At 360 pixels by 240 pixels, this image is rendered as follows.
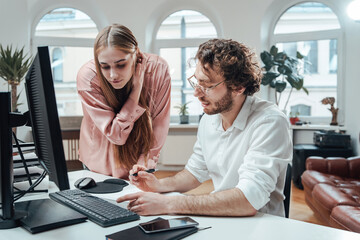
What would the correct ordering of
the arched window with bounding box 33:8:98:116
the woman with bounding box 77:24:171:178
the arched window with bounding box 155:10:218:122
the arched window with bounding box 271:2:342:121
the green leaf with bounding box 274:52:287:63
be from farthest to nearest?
the arched window with bounding box 155:10:218:122, the arched window with bounding box 33:8:98:116, the arched window with bounding box 271:2:342:121, the green leaf with bounding box 274:52:287:63, the woman with bounding box 77:24:171:178

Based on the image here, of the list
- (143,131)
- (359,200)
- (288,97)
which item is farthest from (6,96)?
(288,97)

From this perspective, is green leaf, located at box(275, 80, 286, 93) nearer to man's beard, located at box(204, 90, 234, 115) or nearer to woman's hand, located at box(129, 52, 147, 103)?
woman's hand, located at box(129, 52, 147, 103)

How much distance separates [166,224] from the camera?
38.9 inches

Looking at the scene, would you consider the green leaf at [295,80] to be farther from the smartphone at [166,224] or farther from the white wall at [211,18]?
the smartphone at [166,224]

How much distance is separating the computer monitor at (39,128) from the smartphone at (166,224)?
0.79 ft

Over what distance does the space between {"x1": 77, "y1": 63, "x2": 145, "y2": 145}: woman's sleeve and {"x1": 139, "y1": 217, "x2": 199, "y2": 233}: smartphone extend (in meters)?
0.75

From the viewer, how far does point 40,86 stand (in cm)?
90

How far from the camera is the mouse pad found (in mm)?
1432

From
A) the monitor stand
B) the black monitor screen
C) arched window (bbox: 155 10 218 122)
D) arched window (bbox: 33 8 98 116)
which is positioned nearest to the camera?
the black monitor screen

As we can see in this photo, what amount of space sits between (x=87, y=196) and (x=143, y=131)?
589 mm

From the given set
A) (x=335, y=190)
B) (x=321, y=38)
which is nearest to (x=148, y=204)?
(x=335, y=190)

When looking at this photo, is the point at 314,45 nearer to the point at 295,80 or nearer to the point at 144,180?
the point at 295,80

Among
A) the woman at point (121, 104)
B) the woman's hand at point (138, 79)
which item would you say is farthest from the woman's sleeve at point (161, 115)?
the woman's hand at point (138, 79)

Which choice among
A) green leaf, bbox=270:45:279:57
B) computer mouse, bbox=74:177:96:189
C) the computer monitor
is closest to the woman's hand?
computer mouse, bbox=74:177:96:189
